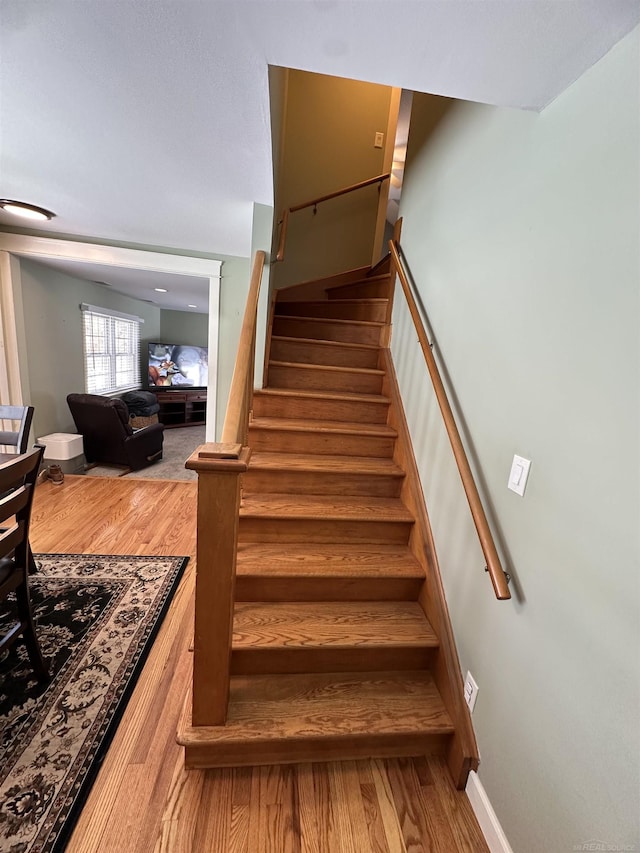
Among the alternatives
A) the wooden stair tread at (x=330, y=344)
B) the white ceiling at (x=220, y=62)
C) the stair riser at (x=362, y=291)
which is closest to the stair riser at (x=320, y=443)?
the wooden stair tread at (x=330, y=344)

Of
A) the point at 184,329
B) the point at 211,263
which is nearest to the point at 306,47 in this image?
the point at 211,263

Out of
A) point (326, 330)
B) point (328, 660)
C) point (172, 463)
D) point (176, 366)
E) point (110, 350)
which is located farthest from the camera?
point (176, 366)

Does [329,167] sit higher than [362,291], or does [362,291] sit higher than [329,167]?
[329,167]

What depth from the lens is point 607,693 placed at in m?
0.76

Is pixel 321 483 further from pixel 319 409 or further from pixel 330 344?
pixel 330 344

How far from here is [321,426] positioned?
2.20m

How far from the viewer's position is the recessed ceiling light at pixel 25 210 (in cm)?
244

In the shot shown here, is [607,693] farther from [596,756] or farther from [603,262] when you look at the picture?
[603,262]

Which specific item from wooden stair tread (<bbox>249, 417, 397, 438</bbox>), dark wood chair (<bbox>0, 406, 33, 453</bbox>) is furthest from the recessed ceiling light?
wooden stair tread (<bbox>249, 417, 397, 438</bbox>)

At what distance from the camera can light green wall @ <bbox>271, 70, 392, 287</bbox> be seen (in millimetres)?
3377

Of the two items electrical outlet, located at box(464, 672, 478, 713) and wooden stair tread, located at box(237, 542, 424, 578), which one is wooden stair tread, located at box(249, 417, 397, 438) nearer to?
wooden stair tread, located at box(237, 542, 424, 578)

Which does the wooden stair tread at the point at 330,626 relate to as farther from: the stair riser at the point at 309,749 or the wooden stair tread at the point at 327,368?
the wooden stair tread at the point at 327,368

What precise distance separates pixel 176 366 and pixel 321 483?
20.2 feet

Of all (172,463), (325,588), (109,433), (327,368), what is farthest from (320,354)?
(172,463)
